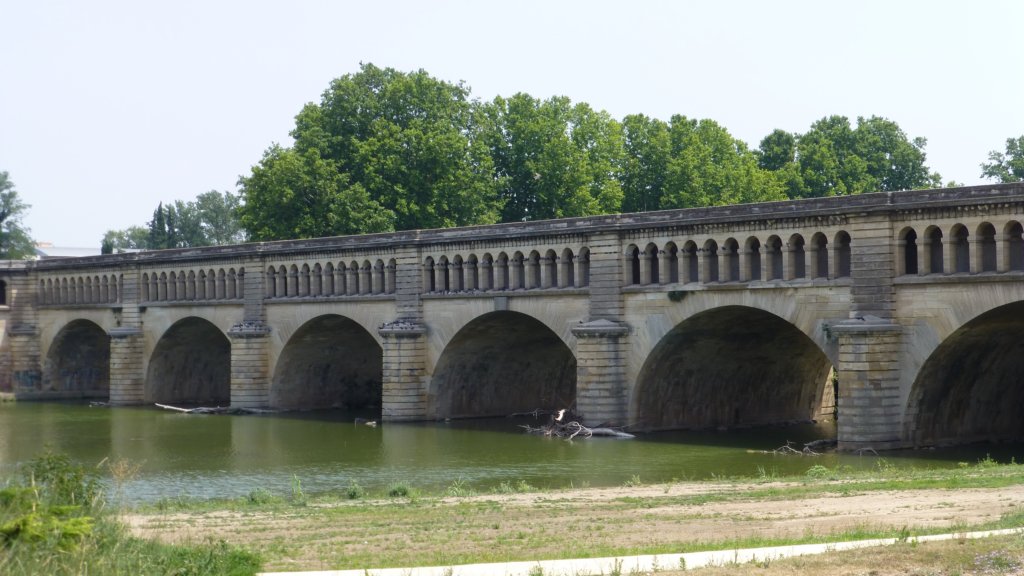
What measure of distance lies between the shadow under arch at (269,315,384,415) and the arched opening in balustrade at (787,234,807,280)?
25.9 meters

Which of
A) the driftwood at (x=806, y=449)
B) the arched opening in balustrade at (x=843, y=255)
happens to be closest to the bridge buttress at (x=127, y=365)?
the driftwood at (x=806, y=449)

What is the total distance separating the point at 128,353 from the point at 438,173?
20.0 metres

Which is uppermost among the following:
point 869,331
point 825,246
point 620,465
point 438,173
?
point 438,173

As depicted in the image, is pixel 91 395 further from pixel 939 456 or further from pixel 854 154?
pixel 939 456

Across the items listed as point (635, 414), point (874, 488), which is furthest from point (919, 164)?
point (874, 488)

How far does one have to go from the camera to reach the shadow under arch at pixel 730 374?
49.9 metres

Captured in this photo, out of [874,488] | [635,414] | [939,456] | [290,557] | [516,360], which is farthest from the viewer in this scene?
[516,360]

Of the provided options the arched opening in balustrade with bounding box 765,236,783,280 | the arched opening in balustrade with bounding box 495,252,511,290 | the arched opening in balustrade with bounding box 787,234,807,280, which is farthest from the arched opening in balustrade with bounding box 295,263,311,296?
the arched opening in balustrade with bounding box 787,234,807,280

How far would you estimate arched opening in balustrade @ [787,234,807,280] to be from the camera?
44.8m

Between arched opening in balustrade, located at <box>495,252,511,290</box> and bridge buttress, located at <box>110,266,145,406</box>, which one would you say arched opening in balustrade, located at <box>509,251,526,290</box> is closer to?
arched opening in balustrade, located at <box>495,252,511,290</box>

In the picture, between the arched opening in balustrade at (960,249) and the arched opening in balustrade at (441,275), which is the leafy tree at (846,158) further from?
the arched opening in balustrade at (960,249)

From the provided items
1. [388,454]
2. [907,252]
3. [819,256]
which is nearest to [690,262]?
[819,256]

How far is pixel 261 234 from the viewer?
275 ft

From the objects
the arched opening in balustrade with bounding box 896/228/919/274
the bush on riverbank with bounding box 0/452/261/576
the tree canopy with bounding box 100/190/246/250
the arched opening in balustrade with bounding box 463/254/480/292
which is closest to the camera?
the bush on riverbank with bounding box 0/452/261/576
